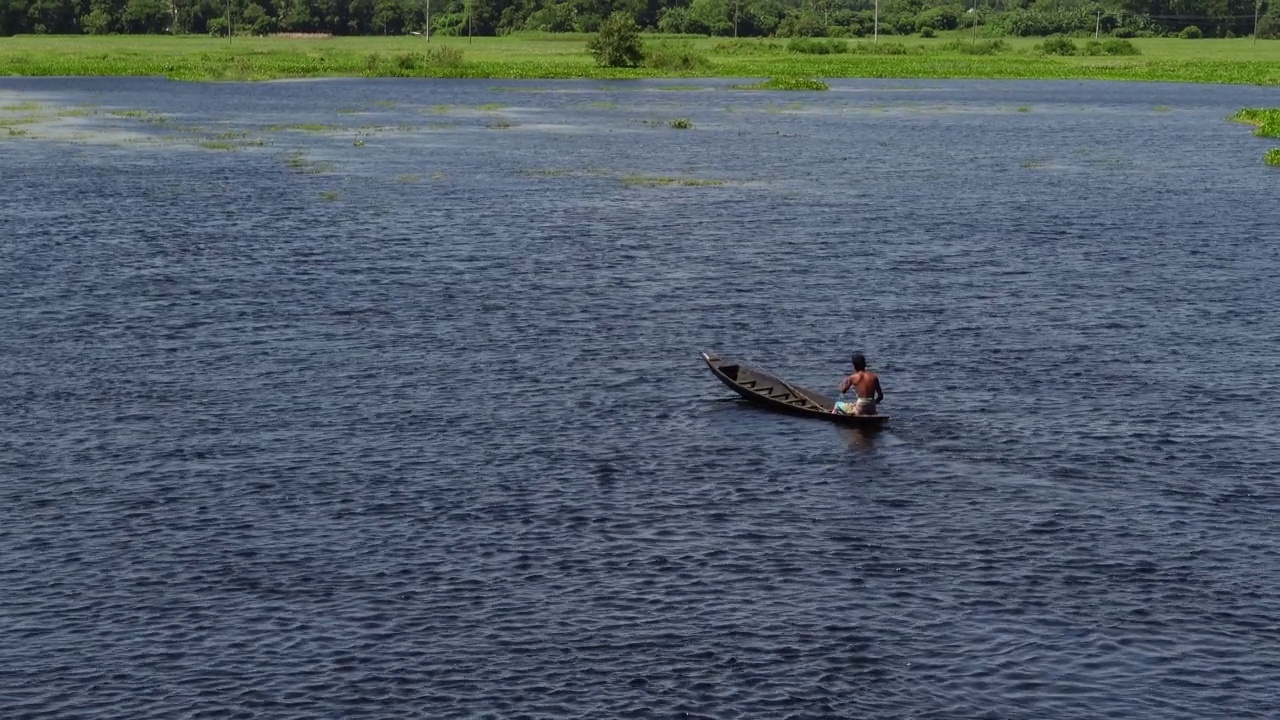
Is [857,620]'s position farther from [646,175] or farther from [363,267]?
[646,175]

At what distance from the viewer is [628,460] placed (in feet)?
164

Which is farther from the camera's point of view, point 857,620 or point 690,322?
point 690,322

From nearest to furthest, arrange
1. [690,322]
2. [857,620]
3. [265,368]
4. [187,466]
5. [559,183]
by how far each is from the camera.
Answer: [857,620], [187,466], [265,368], [690,322], [559,183]

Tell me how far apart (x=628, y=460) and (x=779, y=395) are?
303 inches

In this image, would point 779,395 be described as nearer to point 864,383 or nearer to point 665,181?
point 864,383

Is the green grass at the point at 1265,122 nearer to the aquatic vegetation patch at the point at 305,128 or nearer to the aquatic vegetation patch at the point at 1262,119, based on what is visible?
the aquatic vegetation patch at the point at 1262,119

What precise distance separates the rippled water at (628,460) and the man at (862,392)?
2.85ft

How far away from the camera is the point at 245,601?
39.1m

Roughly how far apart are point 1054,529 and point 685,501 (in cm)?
993

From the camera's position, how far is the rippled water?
35.9m

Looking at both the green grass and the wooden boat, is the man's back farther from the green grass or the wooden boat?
the green grass

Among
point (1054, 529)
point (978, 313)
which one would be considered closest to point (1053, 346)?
point (978, 313)

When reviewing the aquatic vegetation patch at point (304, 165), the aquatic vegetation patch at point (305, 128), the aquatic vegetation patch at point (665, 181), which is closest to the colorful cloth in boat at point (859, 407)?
the aquatic vegetation patch at point (665, 181)

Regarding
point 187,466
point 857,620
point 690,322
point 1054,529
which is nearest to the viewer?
point 857,620
